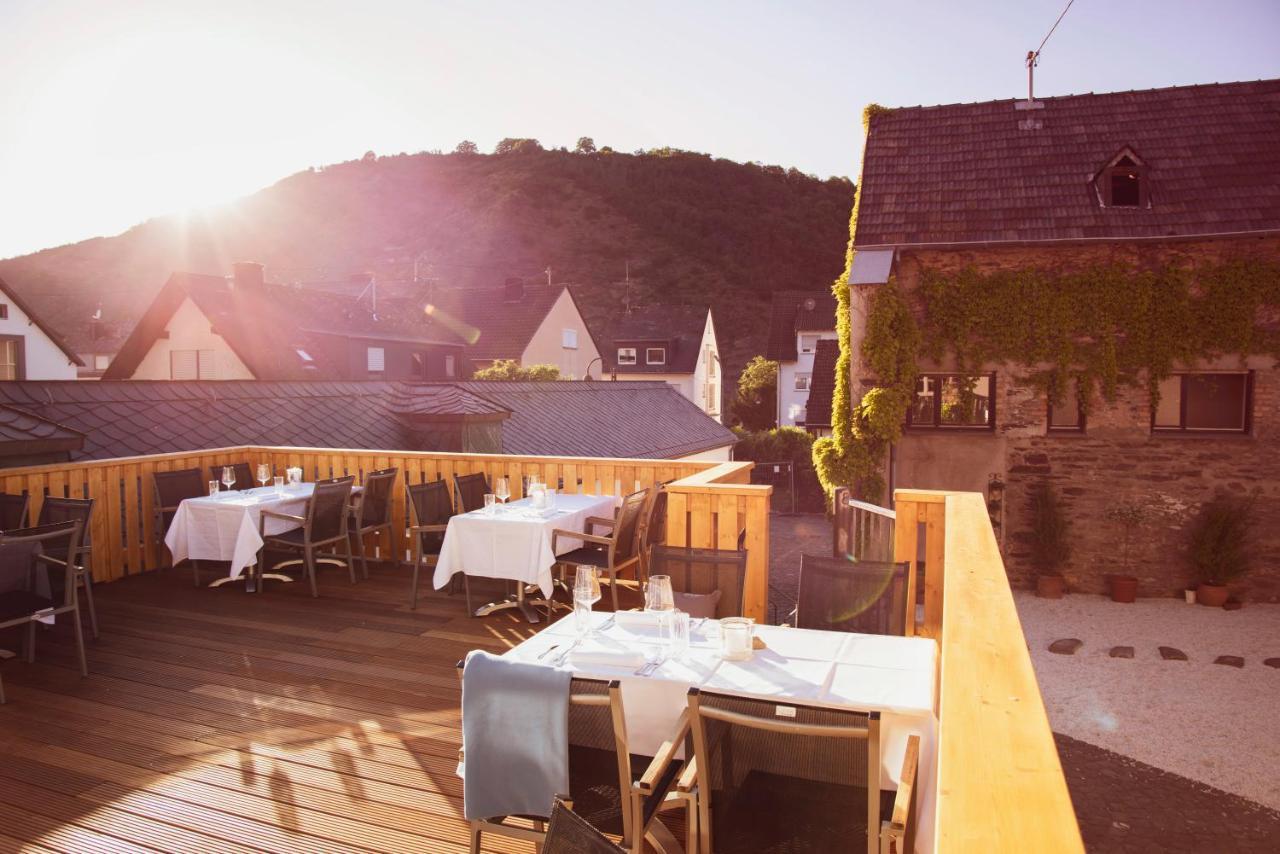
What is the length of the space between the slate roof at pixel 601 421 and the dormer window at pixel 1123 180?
32.7 feet

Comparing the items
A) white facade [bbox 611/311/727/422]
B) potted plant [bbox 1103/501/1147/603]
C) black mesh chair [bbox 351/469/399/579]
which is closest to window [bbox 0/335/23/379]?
white facade [bbox 611/311/727/422]

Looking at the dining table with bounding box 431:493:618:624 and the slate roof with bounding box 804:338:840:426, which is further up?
the slate roof with bounding box 804:338:840:426

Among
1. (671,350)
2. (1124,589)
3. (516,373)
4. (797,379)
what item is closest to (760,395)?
(797,379)

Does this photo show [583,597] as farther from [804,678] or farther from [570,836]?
[570,836]

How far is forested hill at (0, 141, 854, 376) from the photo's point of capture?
45.9 meters

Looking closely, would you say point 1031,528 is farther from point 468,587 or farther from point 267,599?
point 267,599

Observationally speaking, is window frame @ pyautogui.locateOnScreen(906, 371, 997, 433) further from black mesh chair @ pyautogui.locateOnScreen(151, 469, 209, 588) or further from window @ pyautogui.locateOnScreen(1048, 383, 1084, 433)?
black mesh chair @ pyautogui.locateOnScreen(151, 469, 209, 588)

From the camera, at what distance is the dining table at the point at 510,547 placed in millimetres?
6176

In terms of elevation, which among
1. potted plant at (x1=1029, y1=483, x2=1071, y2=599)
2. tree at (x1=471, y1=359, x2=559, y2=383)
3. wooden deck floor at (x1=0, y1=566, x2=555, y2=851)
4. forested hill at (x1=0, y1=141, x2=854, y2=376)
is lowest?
potted plant at (x1=1029, y1=483, x2=1071, y2=599)

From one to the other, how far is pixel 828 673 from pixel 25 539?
179 inches

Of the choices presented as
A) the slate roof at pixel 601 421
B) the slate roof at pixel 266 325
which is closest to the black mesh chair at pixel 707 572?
the slate roof at pixel 601 421

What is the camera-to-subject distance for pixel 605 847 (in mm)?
1691

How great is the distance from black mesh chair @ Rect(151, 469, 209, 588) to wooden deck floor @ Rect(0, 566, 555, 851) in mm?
1199

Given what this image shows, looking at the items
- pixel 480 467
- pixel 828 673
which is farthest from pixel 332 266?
pixel 828 673
